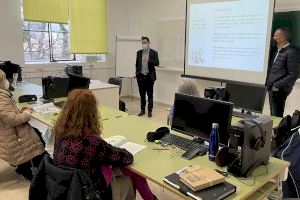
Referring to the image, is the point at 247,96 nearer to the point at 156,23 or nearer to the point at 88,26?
the point at 156,23

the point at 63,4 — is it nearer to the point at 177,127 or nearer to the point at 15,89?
the point at 15,89

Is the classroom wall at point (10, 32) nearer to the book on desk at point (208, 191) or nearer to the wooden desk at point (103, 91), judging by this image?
the wooden desk at point (103, 91)

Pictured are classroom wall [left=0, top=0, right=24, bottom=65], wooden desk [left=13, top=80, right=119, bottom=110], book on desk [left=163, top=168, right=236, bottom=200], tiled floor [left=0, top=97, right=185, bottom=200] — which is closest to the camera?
book on desk [left=163, top=168, right=236, bottom=200]

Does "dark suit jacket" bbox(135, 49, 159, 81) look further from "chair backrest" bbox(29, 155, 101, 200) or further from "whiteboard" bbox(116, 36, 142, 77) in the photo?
"chair backrest" bbox(29, 155, 101, 200)

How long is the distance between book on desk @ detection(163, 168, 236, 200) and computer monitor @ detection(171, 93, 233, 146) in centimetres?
50

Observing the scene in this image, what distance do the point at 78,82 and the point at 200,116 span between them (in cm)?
184

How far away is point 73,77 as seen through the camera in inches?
138

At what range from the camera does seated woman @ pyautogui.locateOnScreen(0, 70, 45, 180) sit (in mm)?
2645

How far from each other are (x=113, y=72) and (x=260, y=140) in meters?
6.10

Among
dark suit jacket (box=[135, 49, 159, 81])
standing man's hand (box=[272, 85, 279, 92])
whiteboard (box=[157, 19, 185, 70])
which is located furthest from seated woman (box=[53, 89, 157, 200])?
whiteboard (box=[157, 19, 185, 70])

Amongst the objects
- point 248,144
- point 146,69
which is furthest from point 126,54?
point 248,144

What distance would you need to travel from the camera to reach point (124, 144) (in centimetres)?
218

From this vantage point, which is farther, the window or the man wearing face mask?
the window

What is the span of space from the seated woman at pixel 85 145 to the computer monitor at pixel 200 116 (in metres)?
0.62
